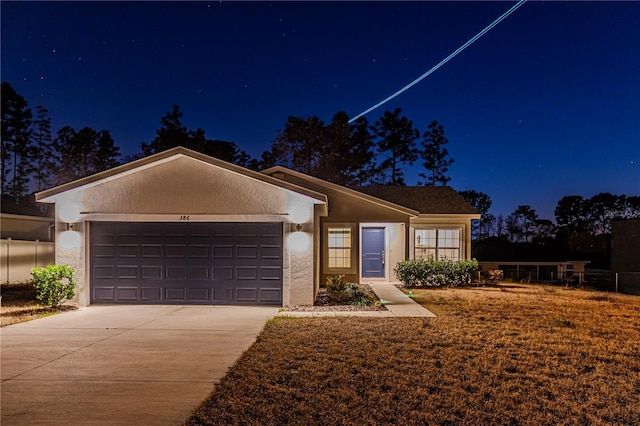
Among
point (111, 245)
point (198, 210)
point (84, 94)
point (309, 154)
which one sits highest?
point (84, 94)

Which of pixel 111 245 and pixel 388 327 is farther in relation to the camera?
pixel 111 245

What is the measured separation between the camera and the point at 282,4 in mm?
13992

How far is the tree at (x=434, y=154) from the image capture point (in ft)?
125

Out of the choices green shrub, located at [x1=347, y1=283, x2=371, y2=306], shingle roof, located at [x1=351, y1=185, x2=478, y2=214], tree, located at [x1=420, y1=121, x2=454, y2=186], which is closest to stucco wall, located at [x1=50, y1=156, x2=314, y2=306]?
green shrub, located at [x1=347, y1=283, x2=371, y2=306]

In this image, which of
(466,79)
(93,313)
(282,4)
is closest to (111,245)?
(93,313)

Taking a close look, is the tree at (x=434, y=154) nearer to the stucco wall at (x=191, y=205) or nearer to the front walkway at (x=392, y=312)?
the front walkway at (x=392, y=312)

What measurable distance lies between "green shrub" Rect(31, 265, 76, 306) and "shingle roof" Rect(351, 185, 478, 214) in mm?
12389

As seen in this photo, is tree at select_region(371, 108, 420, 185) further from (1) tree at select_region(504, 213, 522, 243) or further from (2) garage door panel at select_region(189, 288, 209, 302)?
(2) garage door panel at select_region(189, 288, 209, 302)

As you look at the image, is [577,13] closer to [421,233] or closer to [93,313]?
[421,233]

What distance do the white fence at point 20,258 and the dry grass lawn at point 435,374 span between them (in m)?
11.5

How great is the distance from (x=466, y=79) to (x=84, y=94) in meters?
25.8

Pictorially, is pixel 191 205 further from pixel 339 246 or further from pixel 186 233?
pixel 339 246

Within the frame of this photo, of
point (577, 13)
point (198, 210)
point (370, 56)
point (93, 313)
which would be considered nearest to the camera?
point (93, 313)

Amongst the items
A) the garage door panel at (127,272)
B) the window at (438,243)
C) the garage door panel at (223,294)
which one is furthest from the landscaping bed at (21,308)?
the window at (438,243)
